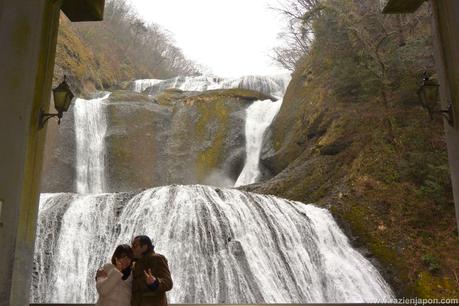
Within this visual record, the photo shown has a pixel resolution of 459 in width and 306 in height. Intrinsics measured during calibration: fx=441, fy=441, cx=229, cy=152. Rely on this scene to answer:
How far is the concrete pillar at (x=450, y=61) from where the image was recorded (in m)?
4.82

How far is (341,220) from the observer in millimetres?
12398

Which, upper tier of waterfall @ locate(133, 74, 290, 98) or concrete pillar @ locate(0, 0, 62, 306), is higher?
upper tier of waterfall @ locate(133, 74, 290, 98)

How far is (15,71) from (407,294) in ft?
31.2

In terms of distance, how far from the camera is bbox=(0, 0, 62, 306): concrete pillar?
4254mm

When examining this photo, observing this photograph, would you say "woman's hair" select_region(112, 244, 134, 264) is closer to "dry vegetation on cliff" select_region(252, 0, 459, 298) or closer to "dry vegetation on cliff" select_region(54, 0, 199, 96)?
"dry vegetation on cliff" select_region(252, 0, 459, 298)

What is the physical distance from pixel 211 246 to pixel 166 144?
13.9m

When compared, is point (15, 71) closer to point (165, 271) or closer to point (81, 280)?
point (165, 271)

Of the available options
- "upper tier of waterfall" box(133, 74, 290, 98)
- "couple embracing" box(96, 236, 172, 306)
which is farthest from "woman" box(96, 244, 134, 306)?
"upper tier of waterfall" box(133, 74, 290, 98)

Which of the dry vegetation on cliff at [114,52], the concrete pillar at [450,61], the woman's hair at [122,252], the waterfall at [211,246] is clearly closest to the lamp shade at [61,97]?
the woman's hair at [122,252]

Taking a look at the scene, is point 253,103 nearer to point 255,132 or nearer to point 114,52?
point 255,132

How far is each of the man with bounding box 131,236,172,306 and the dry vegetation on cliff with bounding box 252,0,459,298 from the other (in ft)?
28.3

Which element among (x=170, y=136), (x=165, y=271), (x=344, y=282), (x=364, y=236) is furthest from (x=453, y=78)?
(x=170, y=136)

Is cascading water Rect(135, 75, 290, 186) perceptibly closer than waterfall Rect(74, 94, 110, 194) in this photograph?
Yes

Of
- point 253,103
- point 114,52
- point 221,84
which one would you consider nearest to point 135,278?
point 253,103
